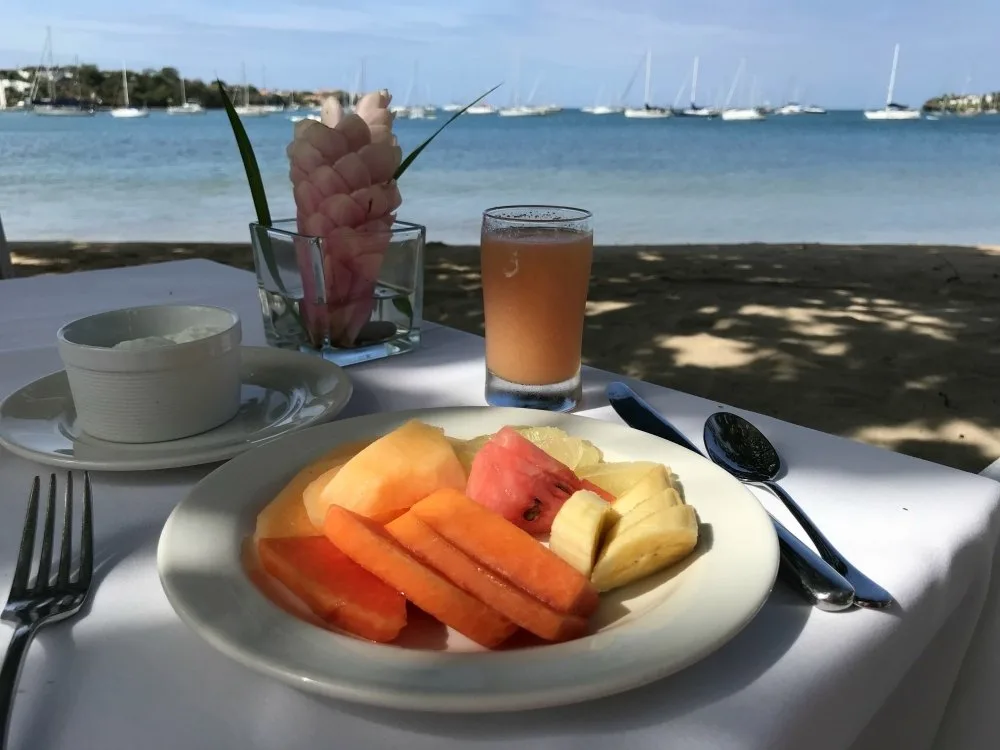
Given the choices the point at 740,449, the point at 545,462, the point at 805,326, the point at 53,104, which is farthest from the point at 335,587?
the point at 53,104

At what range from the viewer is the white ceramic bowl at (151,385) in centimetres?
72

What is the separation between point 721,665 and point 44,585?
44 cm

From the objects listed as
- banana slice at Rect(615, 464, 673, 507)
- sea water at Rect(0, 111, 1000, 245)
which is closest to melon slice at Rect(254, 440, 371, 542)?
banana slice at Rect(615, 464, 673, 507)

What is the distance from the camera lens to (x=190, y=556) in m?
0.50

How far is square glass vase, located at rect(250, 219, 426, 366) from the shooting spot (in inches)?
39.3

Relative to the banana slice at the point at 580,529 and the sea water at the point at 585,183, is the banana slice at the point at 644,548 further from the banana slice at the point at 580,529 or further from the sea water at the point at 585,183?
the sea water at the point at 585,183

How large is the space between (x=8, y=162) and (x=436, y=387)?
1722 centimetres

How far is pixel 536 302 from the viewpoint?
892 mm

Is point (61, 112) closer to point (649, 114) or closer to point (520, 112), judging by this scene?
point (520, 112)

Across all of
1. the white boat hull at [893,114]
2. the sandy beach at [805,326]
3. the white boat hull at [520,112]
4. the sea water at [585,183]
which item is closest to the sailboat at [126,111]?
the sea water at [585,183]

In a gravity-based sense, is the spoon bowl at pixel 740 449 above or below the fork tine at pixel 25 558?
above

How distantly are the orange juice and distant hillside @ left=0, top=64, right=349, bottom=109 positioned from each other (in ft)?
76.1

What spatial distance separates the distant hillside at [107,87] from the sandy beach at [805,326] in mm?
19436

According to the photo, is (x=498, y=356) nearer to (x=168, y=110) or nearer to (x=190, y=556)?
(x=190, y=556)
